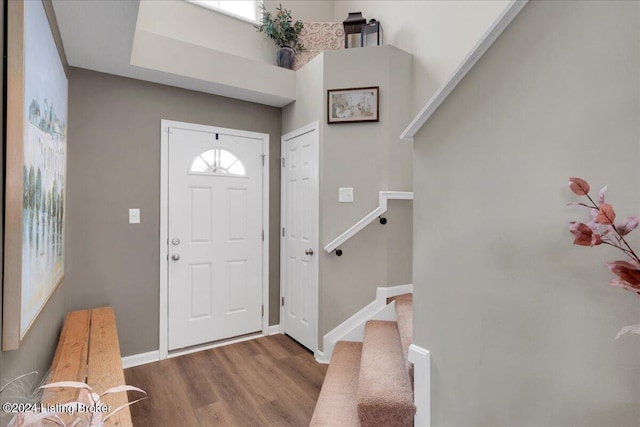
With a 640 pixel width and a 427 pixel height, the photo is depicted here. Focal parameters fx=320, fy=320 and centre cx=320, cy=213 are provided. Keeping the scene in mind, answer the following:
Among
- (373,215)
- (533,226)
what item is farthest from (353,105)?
(533,226)

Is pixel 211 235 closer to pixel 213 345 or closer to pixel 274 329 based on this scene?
pixel 213 345

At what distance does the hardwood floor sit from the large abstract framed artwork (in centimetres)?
119

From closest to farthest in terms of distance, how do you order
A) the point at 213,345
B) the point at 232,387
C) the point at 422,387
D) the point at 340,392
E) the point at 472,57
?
the point at 472,57
the point at 422,387
the point at 340,392
the point at 232,387
the point at 213,345

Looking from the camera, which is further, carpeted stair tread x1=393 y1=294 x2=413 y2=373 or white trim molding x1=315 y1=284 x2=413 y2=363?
white trim molding x1=315 y1=284 x2=413 y2=363

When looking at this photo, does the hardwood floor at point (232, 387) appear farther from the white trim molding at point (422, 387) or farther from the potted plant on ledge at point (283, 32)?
the potted plant on ledge at point (283, 32)

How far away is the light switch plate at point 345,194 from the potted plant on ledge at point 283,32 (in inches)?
56.5

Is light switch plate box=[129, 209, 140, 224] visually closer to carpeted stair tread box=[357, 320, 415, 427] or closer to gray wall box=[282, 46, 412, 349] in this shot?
gray wall box=[282, 46, 412, 349]

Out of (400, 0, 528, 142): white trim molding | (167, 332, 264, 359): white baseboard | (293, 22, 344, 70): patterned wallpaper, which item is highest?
(293, 22, 344, 70): patterned wallpaper

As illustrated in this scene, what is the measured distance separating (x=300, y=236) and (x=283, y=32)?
2102mm

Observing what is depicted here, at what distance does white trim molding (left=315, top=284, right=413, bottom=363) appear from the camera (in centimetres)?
254

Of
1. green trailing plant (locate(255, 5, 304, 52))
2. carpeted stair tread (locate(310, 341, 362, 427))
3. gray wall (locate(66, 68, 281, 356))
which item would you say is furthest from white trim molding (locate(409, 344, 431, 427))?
green trailing plant (locate(255, 5, 304, 52))

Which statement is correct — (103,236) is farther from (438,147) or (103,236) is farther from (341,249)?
(438,147)

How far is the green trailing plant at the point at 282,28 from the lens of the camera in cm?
326

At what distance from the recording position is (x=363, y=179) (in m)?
2.69
